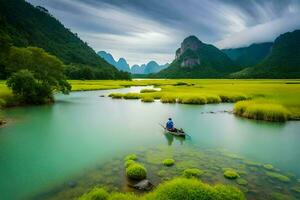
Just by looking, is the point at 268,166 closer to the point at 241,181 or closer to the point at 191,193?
the point at 241,181

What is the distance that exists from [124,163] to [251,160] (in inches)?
348

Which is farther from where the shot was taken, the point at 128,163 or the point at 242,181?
the point at 128,163

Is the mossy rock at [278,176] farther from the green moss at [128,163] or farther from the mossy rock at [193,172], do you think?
the green moss at [128,163]

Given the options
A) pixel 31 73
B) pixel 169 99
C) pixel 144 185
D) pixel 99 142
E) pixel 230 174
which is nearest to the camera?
pixel 144 185

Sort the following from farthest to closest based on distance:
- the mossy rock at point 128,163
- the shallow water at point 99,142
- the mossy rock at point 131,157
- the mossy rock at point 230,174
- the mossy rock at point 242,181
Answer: the mossy rock at point 131,157
the mossy rock at point 128,163
the shallow water at point 99,142
the mossy rock at point 230,174
the mossy rock at point 242,181

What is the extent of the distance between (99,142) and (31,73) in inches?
1124

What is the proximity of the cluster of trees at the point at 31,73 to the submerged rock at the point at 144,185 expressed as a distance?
3554 centimetres

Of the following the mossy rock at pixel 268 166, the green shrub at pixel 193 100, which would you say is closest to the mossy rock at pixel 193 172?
the mossy rock at pixel 268 166

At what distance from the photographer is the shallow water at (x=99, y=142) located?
1498 centimetres

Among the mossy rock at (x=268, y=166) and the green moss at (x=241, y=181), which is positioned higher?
the green moss at (x=241, y=181)

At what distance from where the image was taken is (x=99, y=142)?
22750 millimetres

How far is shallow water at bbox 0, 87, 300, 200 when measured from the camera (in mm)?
14984

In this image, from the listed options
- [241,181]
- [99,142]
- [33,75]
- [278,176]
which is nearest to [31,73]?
[33,75]

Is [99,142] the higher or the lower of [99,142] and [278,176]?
the lower
